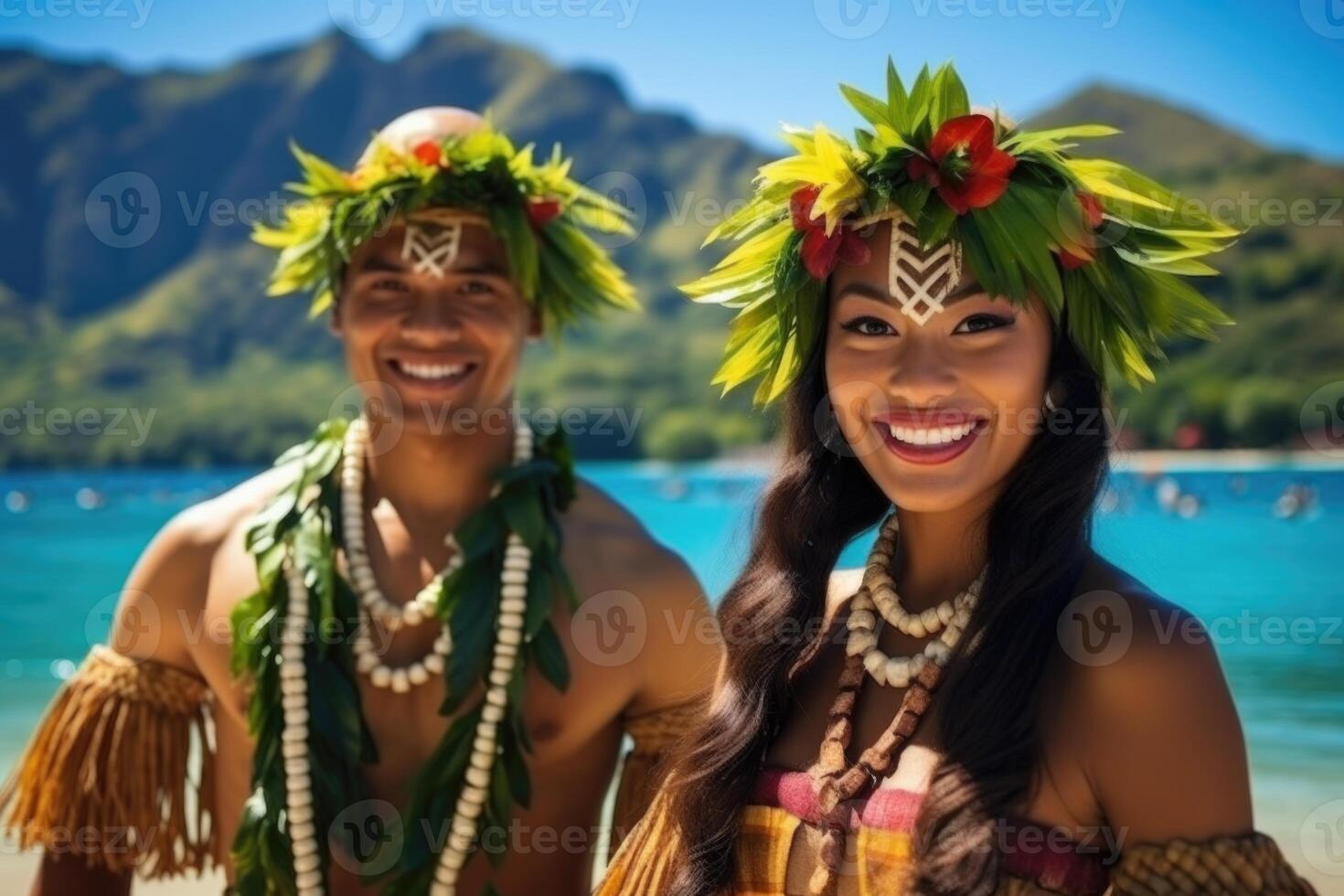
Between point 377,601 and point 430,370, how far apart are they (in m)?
0.53

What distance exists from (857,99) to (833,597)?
79 centimetres

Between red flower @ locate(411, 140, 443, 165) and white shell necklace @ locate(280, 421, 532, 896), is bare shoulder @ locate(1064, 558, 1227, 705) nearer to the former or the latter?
white shell necklace @ locate(280, 421, 532, 896)

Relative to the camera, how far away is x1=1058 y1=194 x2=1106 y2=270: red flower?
2020mm

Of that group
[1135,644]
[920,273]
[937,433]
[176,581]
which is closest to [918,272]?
[920,273]

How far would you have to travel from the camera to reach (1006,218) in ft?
6.59

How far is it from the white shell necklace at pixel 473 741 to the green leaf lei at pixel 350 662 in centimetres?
2

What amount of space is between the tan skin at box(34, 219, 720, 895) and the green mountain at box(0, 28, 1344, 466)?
32.0 meters

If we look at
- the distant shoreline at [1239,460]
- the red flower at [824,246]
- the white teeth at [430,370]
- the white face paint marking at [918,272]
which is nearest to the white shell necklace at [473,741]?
the white teeth at [430,370]

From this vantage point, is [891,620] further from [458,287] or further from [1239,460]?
[1239,460]

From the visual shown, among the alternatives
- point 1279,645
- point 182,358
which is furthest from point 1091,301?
point 182,358

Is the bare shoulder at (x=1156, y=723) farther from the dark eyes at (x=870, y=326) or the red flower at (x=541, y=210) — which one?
the red flower at (x=541, y=210)

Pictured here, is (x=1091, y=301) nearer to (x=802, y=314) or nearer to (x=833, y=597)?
(x=802, y=314)

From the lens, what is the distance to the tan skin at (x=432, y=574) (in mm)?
3135

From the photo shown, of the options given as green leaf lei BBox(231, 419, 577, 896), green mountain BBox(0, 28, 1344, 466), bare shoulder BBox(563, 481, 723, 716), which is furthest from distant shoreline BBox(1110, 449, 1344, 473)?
green leaf lei BBox(231, 419, 577, 896)
